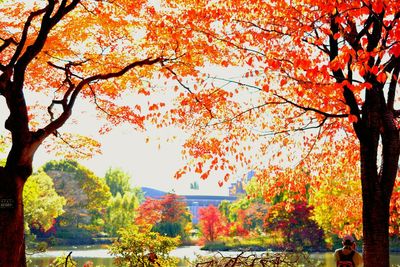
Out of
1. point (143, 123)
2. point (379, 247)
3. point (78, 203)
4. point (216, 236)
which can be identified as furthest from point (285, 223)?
point (379, 247)

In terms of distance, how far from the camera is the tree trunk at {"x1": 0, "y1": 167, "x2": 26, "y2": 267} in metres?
9.57

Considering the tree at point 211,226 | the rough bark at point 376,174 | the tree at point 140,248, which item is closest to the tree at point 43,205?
the tree at point 211,226

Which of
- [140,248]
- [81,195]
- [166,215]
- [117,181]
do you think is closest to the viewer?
[140,248]

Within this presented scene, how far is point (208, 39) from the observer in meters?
10.3

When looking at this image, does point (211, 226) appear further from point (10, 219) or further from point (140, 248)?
point (10, 219)

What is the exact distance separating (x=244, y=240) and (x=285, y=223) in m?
10.6

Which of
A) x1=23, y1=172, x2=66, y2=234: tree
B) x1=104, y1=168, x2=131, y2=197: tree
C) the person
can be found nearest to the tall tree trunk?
the person

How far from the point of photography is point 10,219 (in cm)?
968

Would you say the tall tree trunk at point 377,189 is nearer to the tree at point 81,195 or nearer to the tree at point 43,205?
the tree at point 43,205

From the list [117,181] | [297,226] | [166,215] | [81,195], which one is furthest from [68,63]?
[117,181]

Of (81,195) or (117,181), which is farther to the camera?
(117,181)

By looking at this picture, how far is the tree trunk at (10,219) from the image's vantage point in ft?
31.4

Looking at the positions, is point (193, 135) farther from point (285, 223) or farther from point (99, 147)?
point (285, 223)

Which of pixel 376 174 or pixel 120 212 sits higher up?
pixel 120 212
